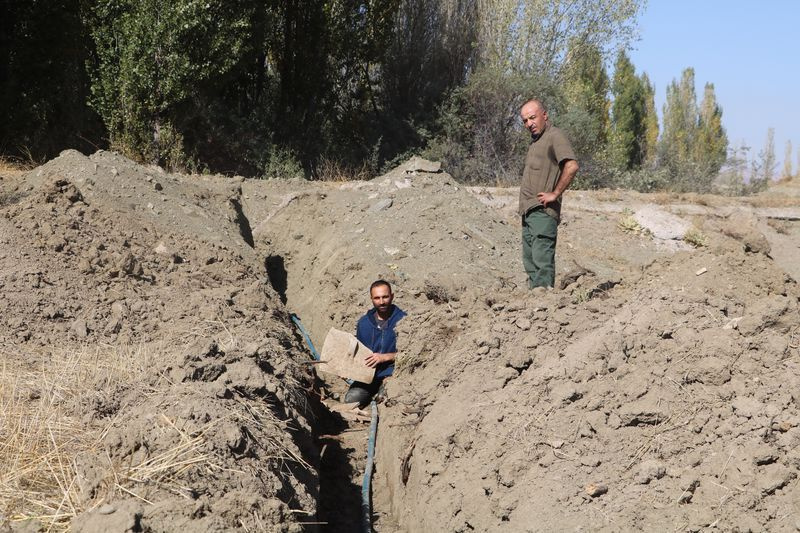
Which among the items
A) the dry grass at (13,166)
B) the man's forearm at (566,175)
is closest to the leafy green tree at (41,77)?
the dry grass at (13,166)

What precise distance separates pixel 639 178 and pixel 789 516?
63.0 ft

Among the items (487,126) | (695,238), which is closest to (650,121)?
(487,126)

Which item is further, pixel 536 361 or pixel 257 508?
pixel 536 361

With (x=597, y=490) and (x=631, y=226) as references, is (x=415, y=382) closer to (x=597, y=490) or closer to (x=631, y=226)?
(x=597, y=490)

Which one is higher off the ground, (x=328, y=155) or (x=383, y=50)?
(x=383, y=50)

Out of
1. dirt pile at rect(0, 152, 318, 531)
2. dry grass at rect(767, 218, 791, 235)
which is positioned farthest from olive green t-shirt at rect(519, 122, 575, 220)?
dry grass at rect(767, 218, 791, 235)

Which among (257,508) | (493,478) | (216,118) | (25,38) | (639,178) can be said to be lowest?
(493,478)

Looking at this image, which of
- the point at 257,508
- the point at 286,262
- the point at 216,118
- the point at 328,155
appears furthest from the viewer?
the point at 328,155

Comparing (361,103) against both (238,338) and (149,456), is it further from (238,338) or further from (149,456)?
(149,456)

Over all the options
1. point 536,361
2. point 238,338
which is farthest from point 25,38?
point 536,361

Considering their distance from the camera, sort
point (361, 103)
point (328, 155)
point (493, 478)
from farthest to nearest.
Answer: point (361, 103), point (328, 155), point (493, 478)

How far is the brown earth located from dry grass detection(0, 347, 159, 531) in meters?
0.04

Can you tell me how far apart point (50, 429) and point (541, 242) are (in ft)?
14.4

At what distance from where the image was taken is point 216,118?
61.4 ft
